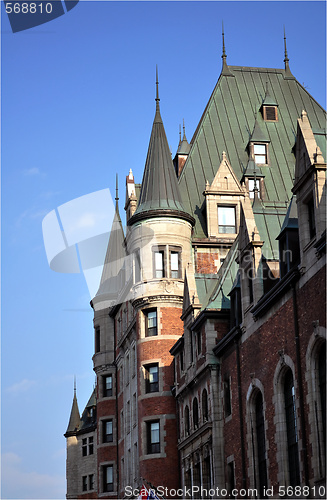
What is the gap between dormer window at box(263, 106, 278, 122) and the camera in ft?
216

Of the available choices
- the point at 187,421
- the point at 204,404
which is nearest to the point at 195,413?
the point at 187,421

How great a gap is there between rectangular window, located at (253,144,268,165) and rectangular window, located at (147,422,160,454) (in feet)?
67.0

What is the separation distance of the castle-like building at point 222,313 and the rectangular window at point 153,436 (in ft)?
0.29

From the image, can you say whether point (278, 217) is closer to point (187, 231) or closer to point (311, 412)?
point (187, 231)

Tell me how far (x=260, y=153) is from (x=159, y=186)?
10075 millimetres

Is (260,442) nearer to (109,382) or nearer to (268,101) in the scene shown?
(268,101)

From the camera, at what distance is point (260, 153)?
209ft

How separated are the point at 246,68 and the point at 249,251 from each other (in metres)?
33.1

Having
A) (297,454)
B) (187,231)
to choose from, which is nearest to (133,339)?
(187,231)

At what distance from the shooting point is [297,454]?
3309cm

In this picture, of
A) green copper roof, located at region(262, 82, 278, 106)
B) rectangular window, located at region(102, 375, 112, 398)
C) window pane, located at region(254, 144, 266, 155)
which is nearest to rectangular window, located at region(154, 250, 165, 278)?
window pane, located at region(254, 144, 266, 155)

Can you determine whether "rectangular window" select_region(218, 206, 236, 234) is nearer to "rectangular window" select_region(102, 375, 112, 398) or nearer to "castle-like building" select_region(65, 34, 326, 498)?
"castle-like building" select_region(65, 34, 326, 498)

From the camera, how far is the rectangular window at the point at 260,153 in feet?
208

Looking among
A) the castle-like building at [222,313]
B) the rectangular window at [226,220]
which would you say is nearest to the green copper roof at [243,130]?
the castle-like building at [222,313]
